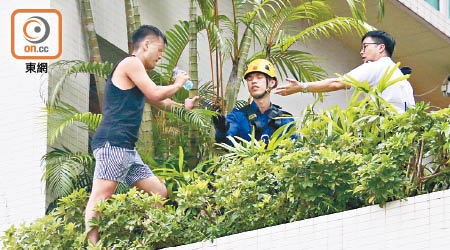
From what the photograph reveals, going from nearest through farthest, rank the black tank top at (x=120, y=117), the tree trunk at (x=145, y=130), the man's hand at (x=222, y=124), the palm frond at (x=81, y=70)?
the black tank top at (x=120, y=117) → the man's hand at (x=222, y=124) → the palm frond at (x=81, y=70) → the tree trunk at (x=145, y=130)

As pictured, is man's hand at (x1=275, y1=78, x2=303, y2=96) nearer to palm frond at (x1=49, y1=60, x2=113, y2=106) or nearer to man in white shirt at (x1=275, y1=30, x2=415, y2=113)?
man in white shirt at (x1=275, y1=30, x2=415, y2=113)

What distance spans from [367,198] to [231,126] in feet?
7.90

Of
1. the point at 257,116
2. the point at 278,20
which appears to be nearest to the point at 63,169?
the point at 257,116

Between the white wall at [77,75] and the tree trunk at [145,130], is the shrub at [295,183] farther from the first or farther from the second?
the white wall at [77,75]

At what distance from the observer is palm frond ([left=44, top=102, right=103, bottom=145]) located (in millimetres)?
9602

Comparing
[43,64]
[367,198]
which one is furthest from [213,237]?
[43,64]

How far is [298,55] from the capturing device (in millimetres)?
11539

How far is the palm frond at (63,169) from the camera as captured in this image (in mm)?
9516

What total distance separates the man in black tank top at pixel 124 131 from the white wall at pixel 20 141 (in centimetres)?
196

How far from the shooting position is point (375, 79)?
28.1ft

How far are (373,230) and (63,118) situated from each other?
394cm

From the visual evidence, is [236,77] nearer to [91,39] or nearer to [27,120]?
[91,39]

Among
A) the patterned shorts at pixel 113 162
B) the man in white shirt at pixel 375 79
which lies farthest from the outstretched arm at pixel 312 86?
the patterned shorts at pixel 113 162

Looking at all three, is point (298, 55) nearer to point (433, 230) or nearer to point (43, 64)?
point (43, 64)
